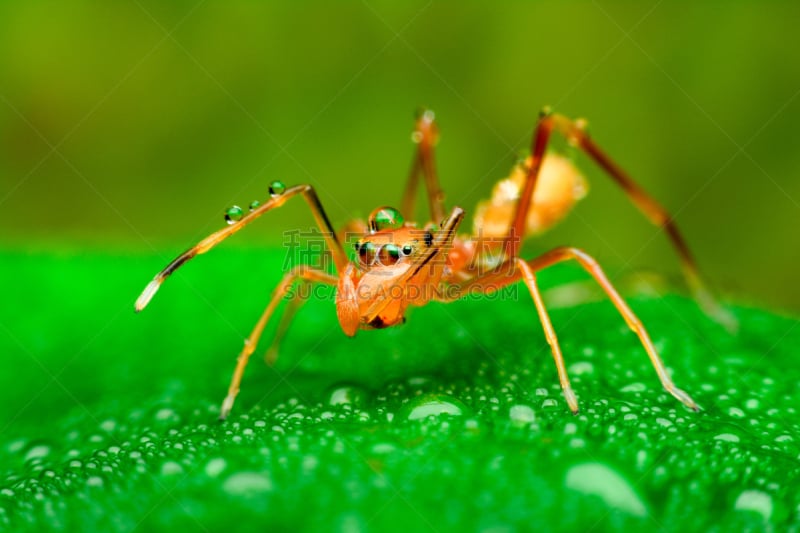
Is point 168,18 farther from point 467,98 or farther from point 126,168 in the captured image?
point 467,98

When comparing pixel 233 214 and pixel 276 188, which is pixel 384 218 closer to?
pixel 276 188

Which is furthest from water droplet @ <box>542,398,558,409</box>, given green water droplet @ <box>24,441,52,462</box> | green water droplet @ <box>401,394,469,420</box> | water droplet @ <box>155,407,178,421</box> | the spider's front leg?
green water droplet @ <box>24,441,52,462</box>

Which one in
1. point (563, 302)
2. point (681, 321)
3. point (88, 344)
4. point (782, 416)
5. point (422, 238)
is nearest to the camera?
point (782, 416)

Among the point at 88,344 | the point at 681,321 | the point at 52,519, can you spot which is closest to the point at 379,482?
the point at 52,519

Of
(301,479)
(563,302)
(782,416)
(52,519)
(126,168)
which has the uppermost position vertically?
(563,302)

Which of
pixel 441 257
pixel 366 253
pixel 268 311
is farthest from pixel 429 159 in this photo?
pixel 268 311

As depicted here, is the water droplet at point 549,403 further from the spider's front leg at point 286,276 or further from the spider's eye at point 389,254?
the spider's front leg at point 286,276

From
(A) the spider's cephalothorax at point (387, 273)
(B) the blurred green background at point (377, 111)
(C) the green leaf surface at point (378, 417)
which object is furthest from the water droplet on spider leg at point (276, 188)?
(B) the blurred green background at point (377, 111)
